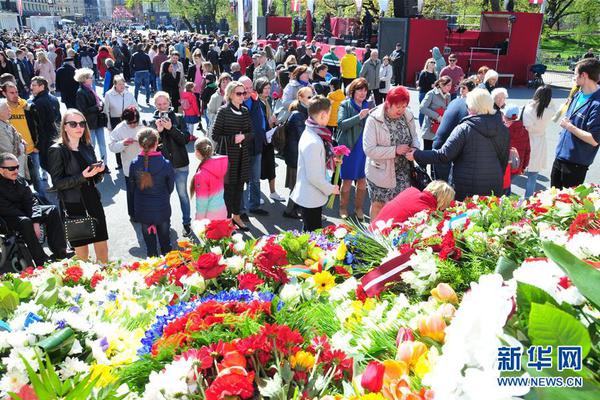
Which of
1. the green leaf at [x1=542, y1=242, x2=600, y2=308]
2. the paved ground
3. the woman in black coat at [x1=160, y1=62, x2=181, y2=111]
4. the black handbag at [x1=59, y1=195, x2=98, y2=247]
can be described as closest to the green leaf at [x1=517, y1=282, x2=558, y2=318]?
the green leaf at [x1=542, y1=242, x2=600, y2=308]

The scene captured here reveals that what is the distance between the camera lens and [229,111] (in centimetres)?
613

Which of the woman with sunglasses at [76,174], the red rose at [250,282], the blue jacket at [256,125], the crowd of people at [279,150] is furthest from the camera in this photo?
the blue jacket at [256,125]

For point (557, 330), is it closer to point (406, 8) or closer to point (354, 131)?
point (354, 131)

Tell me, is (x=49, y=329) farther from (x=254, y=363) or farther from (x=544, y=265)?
(x=544, y=265)

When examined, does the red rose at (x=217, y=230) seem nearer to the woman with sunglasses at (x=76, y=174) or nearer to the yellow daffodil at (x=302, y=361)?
the yellow daffodil at (x=302, y=361)

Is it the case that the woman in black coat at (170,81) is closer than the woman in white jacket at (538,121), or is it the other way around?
the woman in white jacket at (538,121)

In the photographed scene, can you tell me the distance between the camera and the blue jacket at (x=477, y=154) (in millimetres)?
4422

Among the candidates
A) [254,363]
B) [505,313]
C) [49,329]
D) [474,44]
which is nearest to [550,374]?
[505,313]

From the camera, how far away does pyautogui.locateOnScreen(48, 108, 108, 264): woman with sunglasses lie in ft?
15.9

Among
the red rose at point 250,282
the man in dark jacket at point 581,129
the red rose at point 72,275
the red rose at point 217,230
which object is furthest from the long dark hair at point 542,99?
the red rose at point 72,275

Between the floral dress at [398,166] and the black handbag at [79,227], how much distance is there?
2.77 meters

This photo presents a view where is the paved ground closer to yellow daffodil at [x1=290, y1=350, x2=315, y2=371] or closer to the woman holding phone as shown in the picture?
the woman holding phone

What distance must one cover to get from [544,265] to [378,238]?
1.48 metres

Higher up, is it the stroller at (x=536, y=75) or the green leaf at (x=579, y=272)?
the green leaf at (x=579, y=272)
